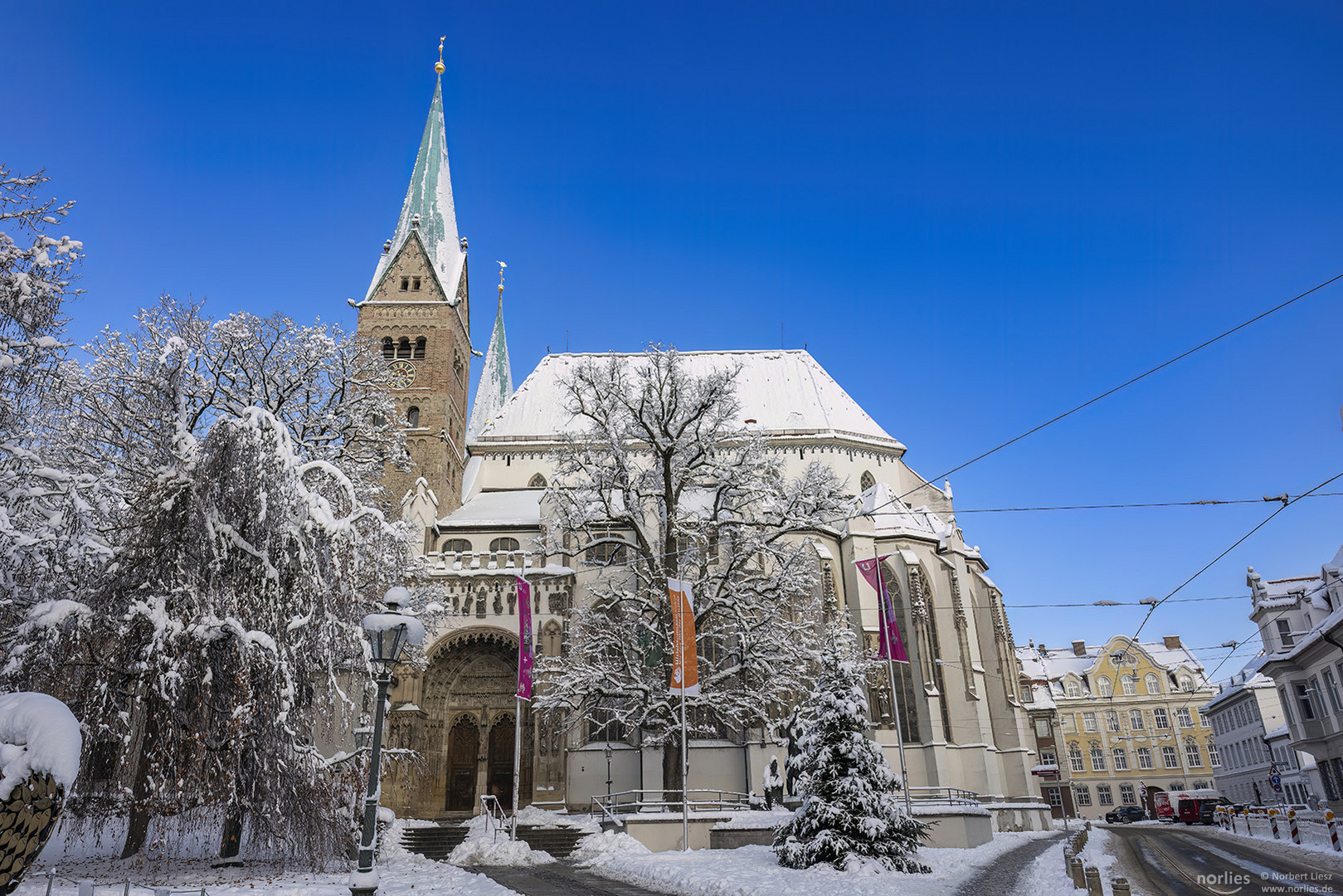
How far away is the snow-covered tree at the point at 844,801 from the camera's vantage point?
538 inches

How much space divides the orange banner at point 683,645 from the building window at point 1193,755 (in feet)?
183

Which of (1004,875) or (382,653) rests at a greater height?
(382,653)

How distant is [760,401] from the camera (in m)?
41.3

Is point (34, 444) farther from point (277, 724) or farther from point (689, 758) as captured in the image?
point (689, 758)

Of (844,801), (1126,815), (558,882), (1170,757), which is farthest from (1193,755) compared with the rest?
(558,882)

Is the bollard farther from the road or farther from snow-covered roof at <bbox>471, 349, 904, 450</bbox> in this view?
snow-covered roof at <bbox>471, 349, 904, 450</bbox>

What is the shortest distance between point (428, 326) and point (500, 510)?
935 centimetres

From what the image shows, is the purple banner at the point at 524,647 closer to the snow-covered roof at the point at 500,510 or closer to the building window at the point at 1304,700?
the snow-covered roof at the point at 500,510

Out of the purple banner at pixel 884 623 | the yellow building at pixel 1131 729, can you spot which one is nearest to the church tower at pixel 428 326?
the purple banner at pixel 884 623

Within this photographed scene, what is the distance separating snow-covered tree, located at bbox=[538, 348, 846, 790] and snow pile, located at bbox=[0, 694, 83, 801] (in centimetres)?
1410

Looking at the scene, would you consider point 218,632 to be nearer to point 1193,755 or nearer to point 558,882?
point 558,882

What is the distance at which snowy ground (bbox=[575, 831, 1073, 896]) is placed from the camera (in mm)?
11453

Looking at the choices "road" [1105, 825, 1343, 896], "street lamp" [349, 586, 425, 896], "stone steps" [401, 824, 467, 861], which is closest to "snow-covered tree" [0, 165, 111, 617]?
"street lamp" [349, 586, 425, 896]

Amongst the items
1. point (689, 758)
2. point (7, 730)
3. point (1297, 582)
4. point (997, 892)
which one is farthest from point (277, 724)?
point (1297, 582)
